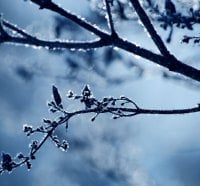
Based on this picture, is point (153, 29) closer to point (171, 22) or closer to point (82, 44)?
point (82, 44)

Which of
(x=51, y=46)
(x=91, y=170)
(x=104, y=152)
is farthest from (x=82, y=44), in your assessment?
(x=91, y=170)

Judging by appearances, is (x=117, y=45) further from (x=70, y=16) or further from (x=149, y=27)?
(x=70, y=16)

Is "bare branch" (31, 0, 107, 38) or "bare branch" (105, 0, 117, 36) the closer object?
"bare branch" (31, 0, 107, 38)

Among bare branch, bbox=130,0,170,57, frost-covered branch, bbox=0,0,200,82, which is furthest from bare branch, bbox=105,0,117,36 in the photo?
bare branch, bbox=130,0,170,57

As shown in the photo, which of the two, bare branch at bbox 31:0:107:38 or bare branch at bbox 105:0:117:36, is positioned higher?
bare branch at bbox 105:0:117:36

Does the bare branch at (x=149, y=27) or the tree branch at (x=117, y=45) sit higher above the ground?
the bare branch at (x=149, y=27)

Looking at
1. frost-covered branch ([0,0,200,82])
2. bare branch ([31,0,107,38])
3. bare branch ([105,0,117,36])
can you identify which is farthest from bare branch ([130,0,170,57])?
bare branch ([31,0,107,38])

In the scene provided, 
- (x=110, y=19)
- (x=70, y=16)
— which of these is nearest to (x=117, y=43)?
(x=110, y=19)

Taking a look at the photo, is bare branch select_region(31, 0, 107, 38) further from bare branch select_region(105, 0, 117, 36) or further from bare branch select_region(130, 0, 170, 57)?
bare branch select_region(130, 0, 170, 57)

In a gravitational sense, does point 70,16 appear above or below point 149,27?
below

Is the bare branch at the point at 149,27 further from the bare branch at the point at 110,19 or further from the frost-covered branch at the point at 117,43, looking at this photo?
the bare branch at the point at 110,19

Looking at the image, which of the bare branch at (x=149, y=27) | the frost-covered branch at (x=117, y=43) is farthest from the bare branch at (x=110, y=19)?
the bare branch at (x=149, y=27)
